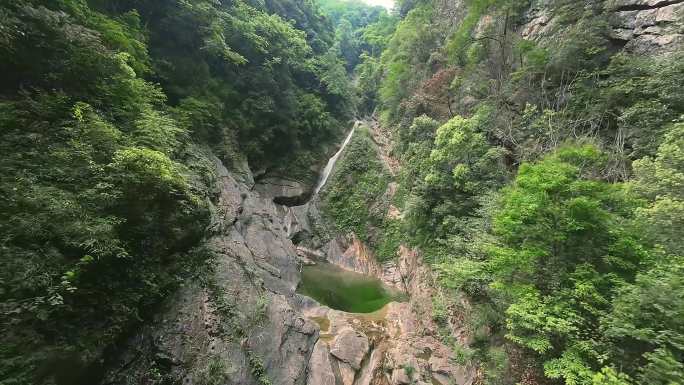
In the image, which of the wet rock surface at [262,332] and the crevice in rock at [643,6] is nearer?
the wet rock surface at [262,332]

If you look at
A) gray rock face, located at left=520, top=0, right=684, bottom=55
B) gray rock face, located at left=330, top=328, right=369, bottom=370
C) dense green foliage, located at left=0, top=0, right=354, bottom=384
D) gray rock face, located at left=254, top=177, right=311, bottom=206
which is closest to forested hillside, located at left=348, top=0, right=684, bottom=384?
gray rock face, located at left=520, top=0, right=684, bottom=55

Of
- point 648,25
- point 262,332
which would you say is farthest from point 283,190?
point 648,25

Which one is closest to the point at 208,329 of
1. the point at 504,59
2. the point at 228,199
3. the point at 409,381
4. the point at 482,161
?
the point at 409,381

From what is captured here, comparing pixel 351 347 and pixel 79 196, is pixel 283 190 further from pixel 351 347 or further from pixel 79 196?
pixel 79 196

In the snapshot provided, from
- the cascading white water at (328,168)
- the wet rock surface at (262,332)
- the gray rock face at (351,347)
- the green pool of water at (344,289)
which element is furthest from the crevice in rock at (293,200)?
the gray rock face at (351,347)

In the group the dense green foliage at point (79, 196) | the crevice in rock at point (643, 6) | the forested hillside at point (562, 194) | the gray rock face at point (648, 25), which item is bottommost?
the dense green foliage at point (79, 196)

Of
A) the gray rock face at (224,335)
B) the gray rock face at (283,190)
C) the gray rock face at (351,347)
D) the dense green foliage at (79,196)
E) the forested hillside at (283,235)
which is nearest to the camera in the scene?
the dense green foliage at (79,196)

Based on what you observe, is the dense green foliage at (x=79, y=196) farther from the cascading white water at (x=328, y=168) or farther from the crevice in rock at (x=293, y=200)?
the cascading white water at (x=328, y=168)
